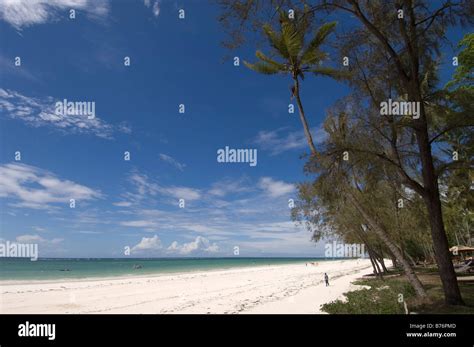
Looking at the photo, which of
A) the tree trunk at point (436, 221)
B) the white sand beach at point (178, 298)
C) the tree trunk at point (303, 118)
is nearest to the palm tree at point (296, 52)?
the tree trunk at point (303, 118)

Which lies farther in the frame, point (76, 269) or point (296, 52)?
point (76, 269)

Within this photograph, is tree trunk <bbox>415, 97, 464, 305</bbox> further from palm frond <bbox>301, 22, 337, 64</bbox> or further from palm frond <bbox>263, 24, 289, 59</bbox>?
palm frond <bbox>263, 24, 289, 59</bbox>

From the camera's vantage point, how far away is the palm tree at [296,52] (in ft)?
33.7

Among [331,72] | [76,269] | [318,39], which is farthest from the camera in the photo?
[76,269]

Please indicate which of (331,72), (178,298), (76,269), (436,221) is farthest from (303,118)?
(76,269)

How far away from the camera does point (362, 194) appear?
1688cm

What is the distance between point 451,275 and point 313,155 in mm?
5567

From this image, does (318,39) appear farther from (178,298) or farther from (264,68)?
(178,298)

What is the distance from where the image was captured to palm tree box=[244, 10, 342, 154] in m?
10.3

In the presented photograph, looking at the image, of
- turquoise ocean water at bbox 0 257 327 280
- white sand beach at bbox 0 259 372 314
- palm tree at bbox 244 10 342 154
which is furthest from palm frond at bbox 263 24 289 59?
turquoise ocean water at bbox 0 257 327 280

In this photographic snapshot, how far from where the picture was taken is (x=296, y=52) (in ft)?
38.8
